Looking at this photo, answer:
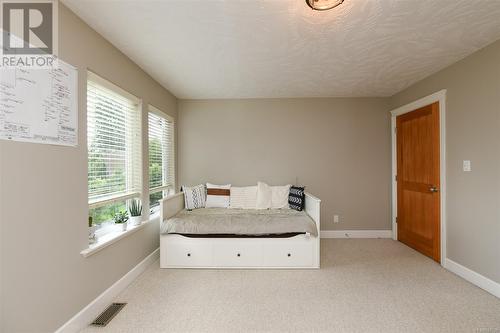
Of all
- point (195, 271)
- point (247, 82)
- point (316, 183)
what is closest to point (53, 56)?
point (247, 82)

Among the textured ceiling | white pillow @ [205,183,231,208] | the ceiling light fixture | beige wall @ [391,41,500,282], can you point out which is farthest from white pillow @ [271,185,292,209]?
the ceiling light fixture

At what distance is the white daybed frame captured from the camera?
112 inches

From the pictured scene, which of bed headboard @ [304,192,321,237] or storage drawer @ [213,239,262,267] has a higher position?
bed headboard @ [304,192,321,237]

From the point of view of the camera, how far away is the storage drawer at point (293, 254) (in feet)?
9.32

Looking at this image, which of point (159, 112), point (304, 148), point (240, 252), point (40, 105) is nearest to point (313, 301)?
point (240, 252)

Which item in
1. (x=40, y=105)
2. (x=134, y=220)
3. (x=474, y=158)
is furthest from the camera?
(x=134, y=220)

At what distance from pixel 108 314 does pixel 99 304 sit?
121 millimetres

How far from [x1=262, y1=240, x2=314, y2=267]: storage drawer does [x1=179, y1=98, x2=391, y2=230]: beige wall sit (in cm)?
133

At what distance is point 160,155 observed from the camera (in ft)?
11.6

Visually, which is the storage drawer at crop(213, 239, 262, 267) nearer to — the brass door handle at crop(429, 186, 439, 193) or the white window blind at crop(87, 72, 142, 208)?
the white window blind at crop(87, 72, 142, 208)

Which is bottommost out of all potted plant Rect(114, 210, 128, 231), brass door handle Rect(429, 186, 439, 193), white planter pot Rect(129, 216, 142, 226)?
white planter pot Rect(129, 216, 142, 226)

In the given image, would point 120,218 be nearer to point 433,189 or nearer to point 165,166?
point 165,166

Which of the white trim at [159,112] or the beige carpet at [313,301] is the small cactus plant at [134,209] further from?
the white trim at [159,112]

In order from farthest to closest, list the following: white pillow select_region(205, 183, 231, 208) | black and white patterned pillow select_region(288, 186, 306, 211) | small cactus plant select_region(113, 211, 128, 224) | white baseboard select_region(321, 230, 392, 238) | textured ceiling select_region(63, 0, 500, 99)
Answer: white baseboard select_region(321, 230, 392, 238) < white pillow select_region(205, 183, 231, 208) < black and white patterned pillow select_region(288, 186, 306, 211) < small cactus plant select_region(113, 211, 128, 224) < textured ceiling select_region(63, 0, 500, 99)
